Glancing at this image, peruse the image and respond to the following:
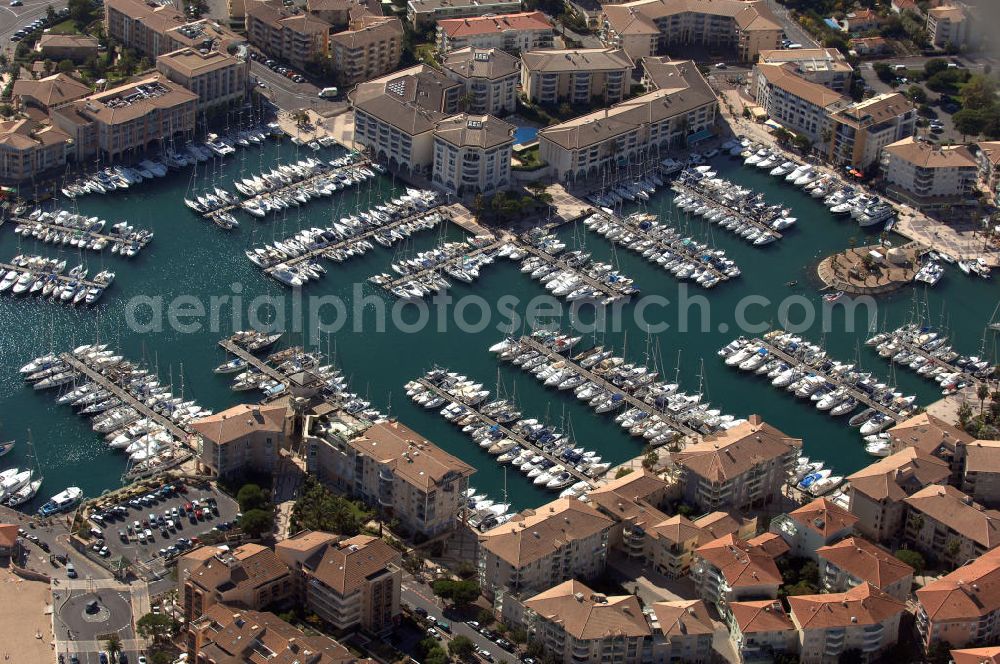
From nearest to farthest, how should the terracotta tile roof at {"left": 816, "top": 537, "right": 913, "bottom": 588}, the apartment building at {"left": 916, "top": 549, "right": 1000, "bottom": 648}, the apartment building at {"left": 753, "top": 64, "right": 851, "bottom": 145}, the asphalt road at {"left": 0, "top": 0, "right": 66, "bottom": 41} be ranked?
the apartment building at {"left": 916, "top": 549, "right": 1000, "bottom": 648}
the terracotta tile roof at {"left": 816, "top": 537, "right": 913, "bottom": 588}
the apartment building at {"left": 753, "top": 64, "right": 851, "bottom": 145}
the asphalt road at {"left": 0, "top": 0, "right": 66, "bottom": 41}

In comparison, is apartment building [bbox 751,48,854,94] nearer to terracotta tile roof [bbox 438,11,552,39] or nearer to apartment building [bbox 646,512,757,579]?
terracotta tile roof [bbox 438,11,552,39]

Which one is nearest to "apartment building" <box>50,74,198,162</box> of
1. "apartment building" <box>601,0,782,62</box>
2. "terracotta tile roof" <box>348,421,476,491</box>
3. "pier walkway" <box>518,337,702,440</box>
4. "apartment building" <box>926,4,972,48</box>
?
"pier walkway" <box>518,337,702,440</box>

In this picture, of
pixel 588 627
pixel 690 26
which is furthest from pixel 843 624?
pixel 690 26

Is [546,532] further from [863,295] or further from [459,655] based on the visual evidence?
[863,295]

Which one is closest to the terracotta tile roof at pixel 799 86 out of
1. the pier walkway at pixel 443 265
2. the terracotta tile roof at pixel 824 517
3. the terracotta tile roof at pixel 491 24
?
the terracotta tile roof at pixel 491 24

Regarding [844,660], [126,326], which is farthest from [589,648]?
[126,326]

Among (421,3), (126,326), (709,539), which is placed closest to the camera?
(709,539)

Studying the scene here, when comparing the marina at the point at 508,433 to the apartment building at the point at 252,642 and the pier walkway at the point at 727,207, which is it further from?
the pier walkway at the point at 727,207
